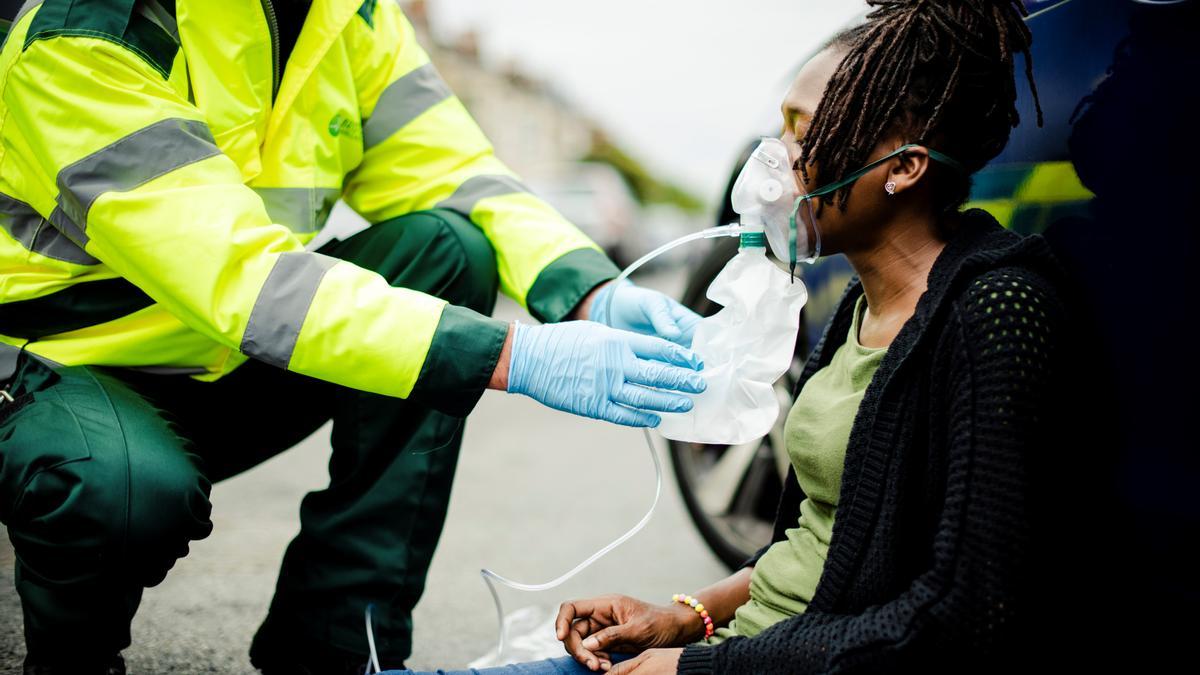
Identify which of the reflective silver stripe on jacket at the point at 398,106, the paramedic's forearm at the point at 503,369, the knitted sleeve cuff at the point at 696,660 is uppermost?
the reflective silver stripe on jacket at the point at 398,106

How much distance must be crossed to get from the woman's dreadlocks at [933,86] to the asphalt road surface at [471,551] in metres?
1.52

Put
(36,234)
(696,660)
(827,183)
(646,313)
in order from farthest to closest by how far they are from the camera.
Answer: (646,313) → (36,234) → (827,183) → (696,660)

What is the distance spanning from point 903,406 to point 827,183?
0.38 m

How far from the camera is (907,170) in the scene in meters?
1.34

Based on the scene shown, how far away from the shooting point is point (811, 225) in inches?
56.8

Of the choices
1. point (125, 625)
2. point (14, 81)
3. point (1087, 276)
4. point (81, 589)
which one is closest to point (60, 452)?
point (81, 589)

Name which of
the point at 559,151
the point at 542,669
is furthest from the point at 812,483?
the point at 559,151

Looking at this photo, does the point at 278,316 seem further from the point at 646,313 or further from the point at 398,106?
the point at 398,106

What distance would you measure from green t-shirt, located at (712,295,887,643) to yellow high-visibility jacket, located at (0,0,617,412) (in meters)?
0.52

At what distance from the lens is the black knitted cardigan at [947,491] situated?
3.52 ft

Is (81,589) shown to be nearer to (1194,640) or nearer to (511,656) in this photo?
(511,656)

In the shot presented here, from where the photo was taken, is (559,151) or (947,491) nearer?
(947,491)

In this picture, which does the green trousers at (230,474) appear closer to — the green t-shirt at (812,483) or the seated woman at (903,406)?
the seated woman at (903,406)

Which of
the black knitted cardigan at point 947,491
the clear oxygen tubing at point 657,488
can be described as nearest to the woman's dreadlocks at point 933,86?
the black knitted cardigan at point 947,491
